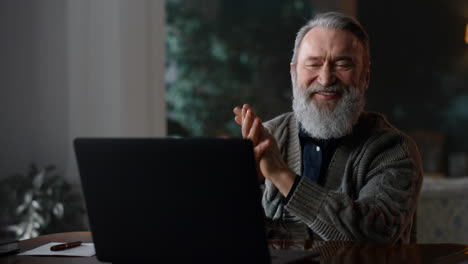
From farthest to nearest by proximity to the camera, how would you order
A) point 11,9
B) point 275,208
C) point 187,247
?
point 11,9 < point 275,208 < point 187,247

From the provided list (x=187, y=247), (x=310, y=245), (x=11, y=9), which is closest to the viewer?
(x=187, y=247)

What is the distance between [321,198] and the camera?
1731mm

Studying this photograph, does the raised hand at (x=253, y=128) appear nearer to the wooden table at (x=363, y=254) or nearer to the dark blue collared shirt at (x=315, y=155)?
the wooden table at (x=363, y=254)

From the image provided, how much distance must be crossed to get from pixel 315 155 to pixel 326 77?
238 mm

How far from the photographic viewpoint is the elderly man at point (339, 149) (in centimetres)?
176

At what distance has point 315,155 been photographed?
2.11 meters

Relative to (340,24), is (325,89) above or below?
below

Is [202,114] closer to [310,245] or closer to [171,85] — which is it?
[171,85]

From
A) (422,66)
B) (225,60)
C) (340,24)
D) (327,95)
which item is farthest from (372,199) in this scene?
(422,66)

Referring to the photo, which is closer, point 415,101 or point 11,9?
point 11,9

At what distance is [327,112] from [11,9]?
2747mm

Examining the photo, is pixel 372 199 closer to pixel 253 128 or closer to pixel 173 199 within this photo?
pixel 253 128

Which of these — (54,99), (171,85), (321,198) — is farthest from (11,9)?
(171,85)

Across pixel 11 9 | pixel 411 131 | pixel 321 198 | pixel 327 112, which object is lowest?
pixel 411 131
